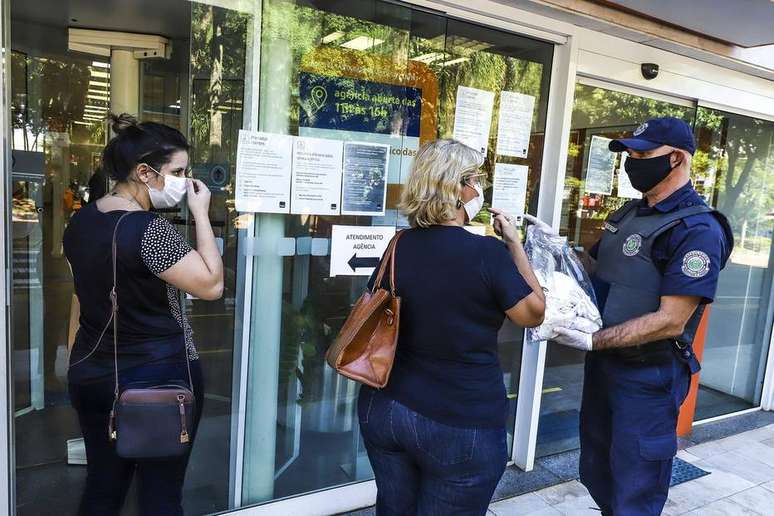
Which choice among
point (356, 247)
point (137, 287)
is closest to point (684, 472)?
point (356, 247)

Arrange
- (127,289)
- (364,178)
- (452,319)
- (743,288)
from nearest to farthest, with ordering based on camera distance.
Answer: (452,319) → (127,289) → (364,178) → (743,288)

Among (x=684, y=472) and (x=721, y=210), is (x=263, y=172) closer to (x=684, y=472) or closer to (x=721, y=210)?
(x=684, y=472)

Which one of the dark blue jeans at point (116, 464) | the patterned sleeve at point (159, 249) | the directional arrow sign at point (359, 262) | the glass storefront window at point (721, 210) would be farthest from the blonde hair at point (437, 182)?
the glass storefront window at point (721, 210)

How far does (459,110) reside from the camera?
302 cm

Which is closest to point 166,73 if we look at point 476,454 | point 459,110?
point 459,110

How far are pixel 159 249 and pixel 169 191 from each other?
26 cm

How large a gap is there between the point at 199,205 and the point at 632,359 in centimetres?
174

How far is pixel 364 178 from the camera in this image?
2781 millimetres

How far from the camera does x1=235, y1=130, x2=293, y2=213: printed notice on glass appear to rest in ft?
8.17

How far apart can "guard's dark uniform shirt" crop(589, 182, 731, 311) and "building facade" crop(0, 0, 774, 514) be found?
1.13m

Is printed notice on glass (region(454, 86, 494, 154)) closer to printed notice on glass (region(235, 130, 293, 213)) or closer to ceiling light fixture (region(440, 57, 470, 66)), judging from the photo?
ceiling light fixture (region(440, 57, 470, 66))

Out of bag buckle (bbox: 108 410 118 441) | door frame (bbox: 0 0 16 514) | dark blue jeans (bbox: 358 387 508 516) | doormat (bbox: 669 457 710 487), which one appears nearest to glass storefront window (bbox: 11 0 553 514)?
door frame (bbox: 0 0 16 514)

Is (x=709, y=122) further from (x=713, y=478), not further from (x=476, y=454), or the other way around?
(x=476, y=454)

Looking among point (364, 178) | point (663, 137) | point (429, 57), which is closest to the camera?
point (663, 137)
